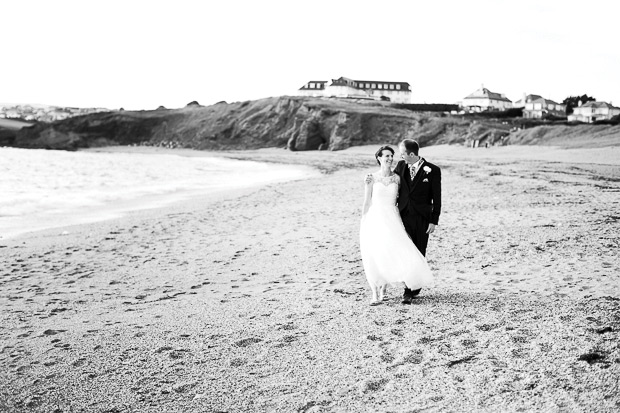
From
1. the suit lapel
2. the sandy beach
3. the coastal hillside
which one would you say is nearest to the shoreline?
the sandy beach

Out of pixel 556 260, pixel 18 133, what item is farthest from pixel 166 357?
pixel 18 133

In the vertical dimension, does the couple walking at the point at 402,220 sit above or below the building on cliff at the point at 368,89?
below

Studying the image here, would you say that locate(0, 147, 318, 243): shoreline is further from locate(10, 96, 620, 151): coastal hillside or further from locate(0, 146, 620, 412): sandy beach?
locate(10, 96, 620, 151): coastal hillside

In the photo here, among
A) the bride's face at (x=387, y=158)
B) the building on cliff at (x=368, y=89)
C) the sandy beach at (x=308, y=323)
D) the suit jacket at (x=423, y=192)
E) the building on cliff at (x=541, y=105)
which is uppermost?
the building on cliff at (x=368, y=89)

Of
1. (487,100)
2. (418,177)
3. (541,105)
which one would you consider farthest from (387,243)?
(487,100)

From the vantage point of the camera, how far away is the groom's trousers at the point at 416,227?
5.46 metres

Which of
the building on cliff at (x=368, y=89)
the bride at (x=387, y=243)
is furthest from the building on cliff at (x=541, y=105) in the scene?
the bride at (x=387, y=243)

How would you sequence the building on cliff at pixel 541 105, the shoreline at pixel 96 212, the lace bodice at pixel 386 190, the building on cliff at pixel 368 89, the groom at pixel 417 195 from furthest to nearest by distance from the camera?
the building on cliff at pixel 368 89
the building on cliff at pixel 541 105
the shoreline at pixel 96 212
the lace bodice at pixel 386 190
the groom at pixel 417 195

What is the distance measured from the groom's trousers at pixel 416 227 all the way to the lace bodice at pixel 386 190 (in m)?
0.23

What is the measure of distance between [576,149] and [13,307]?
3426cm

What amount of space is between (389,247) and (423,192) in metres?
0.67

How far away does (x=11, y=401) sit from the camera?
12.3 feet

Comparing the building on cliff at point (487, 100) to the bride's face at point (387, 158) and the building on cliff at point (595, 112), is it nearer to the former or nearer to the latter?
the building on cliff at point (595, 112)

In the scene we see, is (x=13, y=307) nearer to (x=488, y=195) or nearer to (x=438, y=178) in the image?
(x=438, y=178)
